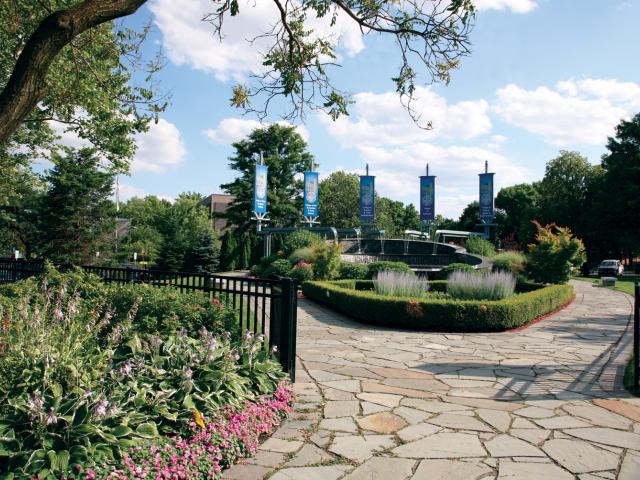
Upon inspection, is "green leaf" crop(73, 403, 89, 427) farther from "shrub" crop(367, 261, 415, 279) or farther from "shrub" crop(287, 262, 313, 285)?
"shrub" crop(367, 261, 415, 279)

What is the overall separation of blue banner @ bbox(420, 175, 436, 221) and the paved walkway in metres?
24.8

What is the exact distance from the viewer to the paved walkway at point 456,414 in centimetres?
360

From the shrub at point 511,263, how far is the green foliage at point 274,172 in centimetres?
2417

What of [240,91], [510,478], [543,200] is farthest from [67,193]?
[543,200]

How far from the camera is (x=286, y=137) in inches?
1770

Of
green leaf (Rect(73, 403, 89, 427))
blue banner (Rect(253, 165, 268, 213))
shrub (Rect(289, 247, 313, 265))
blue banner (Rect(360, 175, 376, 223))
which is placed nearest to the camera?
green leaf (Rect(73, 403, 89, 427))

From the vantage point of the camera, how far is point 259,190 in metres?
29.2

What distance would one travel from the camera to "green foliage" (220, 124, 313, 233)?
141 feet

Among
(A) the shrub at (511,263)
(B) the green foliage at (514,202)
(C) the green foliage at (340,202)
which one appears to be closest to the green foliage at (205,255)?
(A) the shrub at (511,263)

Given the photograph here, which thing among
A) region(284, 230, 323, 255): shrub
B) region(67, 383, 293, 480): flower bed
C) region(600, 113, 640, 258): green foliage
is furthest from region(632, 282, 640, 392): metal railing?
region(600, 113, 640, 258): green foliage

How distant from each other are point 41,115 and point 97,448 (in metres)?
17.2

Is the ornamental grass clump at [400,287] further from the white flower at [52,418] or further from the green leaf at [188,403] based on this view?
the white flower at [52,418]

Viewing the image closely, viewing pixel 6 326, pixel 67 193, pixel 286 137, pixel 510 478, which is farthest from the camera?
pixel 286 137

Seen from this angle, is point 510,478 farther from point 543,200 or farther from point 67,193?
point 543,200
